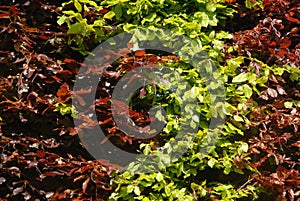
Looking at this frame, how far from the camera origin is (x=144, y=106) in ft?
8.50

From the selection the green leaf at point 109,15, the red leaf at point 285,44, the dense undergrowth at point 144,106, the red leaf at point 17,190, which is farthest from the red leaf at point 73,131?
the red leaf at point 285,44

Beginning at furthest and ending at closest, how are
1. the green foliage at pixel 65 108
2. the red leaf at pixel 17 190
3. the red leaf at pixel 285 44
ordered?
the red leaf at pixel 285 44 < the green foliage at pixel 65 108 < the red leaf at pixel 17 190

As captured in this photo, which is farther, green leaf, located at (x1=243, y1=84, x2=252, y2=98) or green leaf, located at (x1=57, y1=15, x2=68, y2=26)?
green leaf, located at (x1=243, y1=84, x2=252, y2=98)

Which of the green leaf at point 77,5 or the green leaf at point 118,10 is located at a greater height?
the green leaf at point 77,5

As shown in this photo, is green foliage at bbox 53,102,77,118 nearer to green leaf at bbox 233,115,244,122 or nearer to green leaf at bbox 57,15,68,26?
green leaf at bbox 57,15,68,26

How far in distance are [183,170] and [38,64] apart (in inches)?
43.2

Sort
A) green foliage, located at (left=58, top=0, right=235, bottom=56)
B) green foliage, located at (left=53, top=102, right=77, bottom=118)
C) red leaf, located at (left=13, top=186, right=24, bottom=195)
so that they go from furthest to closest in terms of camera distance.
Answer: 1. green foliage, located at (left=58, top=0, right=235, bottom=56)
2. green foliage, located at (left=53, top=102, right=77, bottom=118)
3. red leaf, located at (left=13, top=186, right=24, bottom=195)

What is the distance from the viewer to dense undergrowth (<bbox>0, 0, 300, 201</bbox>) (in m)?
2.43

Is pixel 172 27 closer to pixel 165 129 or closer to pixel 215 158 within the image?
pixel 165 129

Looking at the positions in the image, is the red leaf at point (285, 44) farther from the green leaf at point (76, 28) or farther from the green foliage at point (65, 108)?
the green foliage at point (65, 108)

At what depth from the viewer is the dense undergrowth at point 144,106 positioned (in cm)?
243

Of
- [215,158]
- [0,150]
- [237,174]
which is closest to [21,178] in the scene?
[0,150]

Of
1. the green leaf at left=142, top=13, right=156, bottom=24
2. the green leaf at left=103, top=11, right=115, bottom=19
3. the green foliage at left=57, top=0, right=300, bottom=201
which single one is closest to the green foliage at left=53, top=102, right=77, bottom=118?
the green foliage at left=57, top=0, right=300, bottom=201

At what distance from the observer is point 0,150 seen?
2434 mm
